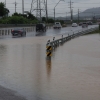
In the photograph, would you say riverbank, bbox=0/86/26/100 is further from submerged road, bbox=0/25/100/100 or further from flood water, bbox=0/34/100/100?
flood water, bbox=0/34/100/100

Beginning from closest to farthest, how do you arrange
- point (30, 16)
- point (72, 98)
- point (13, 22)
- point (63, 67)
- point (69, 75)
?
point (72, 98) < point (69, 75) < point (63, 67) < point (13, 22) < point (30, 16)

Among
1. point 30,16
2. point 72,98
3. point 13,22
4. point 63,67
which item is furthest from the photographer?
point 30,16

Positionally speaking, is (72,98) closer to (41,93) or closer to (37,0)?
(41,93)

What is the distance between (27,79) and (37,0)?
98.4 metres

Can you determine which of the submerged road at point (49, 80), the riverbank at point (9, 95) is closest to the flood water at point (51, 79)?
the submerged road at point (49, 80)

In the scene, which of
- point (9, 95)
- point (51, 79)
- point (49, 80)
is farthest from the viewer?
point (51, 79)

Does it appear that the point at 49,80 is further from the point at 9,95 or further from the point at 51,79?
the point at 9,95

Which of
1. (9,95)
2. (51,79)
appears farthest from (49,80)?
(9,95)

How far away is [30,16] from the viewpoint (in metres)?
130

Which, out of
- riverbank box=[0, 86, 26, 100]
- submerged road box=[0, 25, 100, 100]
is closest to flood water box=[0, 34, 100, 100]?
submerged road box=[0, 25, 100, 100]

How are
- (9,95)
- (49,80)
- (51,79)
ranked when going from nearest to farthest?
1. (9,95)
2. (49,80)
3. (51,79)

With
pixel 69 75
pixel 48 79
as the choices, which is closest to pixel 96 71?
pixel 69 75

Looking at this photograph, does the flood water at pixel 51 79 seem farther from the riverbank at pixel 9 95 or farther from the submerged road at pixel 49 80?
the riverbank at pixel 9 95

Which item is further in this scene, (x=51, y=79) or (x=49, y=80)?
(x=51, y=79)
